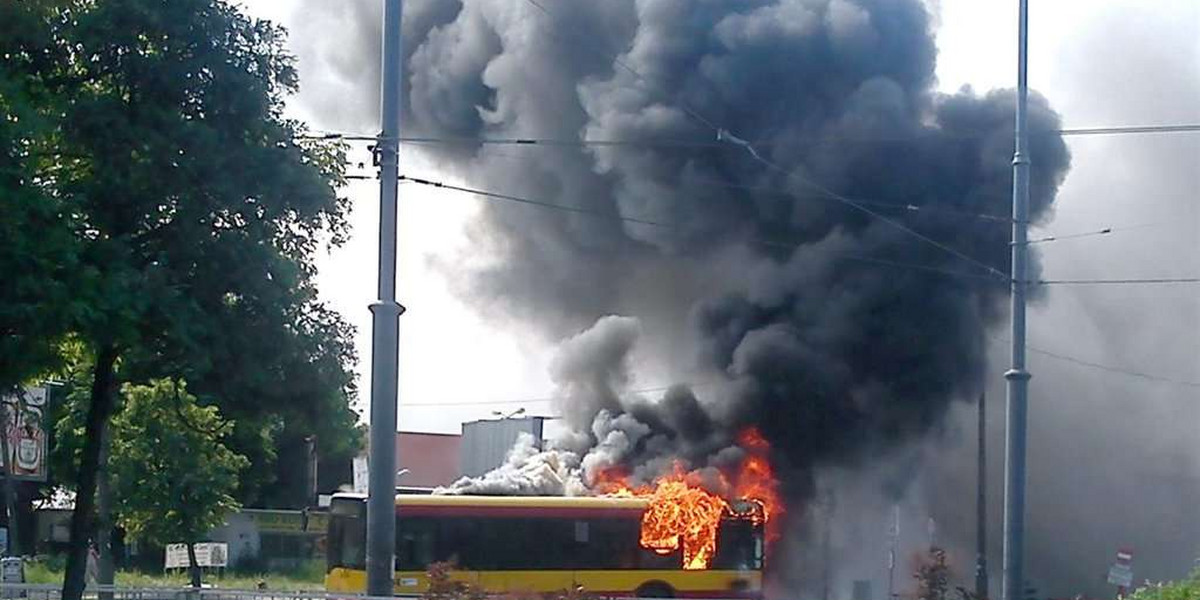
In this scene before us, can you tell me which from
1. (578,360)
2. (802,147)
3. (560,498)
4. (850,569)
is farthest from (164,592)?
(850,569)

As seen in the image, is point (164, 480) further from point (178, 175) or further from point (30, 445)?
point (178, 175)

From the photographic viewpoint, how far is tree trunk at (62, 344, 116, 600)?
53.0 ft

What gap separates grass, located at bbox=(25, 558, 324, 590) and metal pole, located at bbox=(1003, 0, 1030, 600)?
2549cm

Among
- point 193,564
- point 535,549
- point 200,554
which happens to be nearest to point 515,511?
point 535,549

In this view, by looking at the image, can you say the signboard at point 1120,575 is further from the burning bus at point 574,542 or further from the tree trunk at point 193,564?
the tree trunk at point 193,564

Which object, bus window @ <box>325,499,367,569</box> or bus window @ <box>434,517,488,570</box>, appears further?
bus window @ <box>434,517,488,570</box>

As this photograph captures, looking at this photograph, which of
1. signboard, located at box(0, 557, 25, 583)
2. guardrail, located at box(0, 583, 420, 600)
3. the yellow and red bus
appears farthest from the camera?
the yellow and red bus

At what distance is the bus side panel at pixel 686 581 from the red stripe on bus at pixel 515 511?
1.07 metres

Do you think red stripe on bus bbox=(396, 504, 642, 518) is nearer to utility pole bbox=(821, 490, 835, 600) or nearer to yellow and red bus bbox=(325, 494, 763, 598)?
yellow and red bus bbox=(325, 494, 763, 598)

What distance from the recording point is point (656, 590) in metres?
29.7

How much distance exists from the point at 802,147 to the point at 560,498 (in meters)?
11.1

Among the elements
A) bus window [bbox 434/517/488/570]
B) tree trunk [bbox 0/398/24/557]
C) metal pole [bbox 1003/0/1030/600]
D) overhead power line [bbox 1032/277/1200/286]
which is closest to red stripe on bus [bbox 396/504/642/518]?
bus window [bbox 434/517/488/570]

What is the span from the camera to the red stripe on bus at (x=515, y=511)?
28.6 m

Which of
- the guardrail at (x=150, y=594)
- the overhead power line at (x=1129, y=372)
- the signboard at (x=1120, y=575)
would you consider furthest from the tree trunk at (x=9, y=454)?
the overhead power line at (x=1129, y=372)
